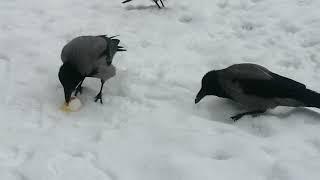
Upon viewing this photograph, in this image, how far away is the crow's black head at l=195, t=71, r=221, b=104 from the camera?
5352 millimetres

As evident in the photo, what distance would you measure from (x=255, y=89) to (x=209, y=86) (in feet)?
1.54

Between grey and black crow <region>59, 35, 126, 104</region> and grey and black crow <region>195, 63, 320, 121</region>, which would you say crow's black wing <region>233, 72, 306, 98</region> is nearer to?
grey and black crow <region>195, 63, 320, 121</region>

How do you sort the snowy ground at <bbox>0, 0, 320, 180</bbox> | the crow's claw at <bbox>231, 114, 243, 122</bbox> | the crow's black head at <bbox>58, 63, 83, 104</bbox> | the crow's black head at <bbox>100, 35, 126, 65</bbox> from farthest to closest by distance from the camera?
the crow's black head at <bbox>100, 35, 126, 65</bbox>
the crow's black head at <bbox>58, 63, 83, 104</bbox>
the crow's claw at <bbox>231, 114, 243, 122</bbox>
the snowy ground at <bbox>0, 0, 320, 180</bbox>

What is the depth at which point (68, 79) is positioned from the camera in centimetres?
A: 531

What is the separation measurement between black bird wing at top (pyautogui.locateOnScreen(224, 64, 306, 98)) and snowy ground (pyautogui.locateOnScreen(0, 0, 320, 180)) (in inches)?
9.3

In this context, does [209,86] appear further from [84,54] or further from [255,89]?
[84,54]

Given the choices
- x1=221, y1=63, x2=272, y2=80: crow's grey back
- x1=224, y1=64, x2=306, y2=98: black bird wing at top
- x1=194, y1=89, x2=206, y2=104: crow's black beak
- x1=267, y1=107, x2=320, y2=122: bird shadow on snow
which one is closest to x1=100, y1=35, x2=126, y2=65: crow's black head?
x1=194, y1=89, x2=206, y2=104: crow's black beak

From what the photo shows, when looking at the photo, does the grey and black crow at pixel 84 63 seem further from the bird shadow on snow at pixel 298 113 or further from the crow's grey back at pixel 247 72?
the bird shadow on snow at pixel 298 113

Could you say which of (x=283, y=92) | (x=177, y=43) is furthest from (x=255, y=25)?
(x=283, y=92)

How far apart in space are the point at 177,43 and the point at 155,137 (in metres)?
2.14

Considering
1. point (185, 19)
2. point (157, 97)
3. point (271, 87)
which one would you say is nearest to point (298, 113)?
point (271, 87)

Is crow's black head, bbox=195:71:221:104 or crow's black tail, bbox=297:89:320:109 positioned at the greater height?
crow's black tail, bbox=297:89:320:109

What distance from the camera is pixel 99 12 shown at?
7.50 m

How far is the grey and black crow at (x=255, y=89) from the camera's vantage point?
16.8ft
